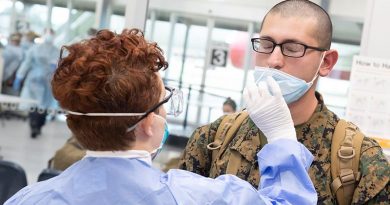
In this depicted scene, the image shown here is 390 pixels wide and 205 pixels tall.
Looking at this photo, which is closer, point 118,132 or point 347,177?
point 118,132

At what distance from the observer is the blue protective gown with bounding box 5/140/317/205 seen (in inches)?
41.2

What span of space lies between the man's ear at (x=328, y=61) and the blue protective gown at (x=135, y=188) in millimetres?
471

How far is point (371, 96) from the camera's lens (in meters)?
2.40

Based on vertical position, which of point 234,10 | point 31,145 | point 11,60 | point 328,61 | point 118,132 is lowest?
point 31,145

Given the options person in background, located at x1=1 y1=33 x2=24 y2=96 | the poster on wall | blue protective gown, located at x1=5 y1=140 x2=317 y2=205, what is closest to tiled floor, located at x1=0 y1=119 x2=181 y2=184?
person in background, located at x1=1 y1=33 x2=24 y2=96

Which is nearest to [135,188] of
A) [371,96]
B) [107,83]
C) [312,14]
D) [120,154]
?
[120,154]

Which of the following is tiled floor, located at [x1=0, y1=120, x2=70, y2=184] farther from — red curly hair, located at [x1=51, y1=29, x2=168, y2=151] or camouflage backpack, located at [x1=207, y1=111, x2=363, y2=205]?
red curly hair, located at [x1=51, y1=29, x2=168, y2=151]

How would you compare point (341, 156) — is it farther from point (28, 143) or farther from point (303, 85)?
point (28, 143)

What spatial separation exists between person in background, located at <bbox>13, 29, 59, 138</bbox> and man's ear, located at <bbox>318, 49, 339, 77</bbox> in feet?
11.8

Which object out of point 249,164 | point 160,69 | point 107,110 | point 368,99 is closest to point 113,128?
point 107,110

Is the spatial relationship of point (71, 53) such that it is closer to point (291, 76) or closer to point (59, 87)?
point (59, 87)

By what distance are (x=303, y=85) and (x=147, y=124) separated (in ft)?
1.80

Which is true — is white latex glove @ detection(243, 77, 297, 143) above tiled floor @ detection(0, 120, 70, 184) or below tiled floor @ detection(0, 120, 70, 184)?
above

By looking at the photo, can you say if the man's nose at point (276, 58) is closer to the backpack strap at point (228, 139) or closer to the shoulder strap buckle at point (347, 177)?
the backpack strap at point (228, 139)
